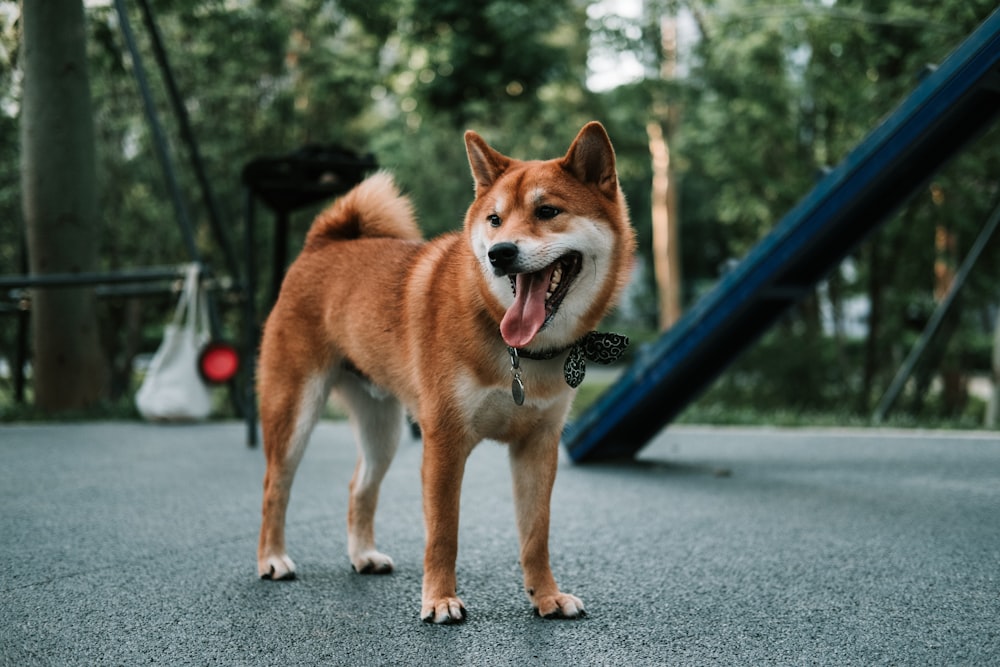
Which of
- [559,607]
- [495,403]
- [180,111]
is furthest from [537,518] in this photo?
[180,111]

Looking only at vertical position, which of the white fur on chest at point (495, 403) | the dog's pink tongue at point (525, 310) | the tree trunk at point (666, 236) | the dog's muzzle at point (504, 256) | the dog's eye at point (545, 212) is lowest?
the tree trunk at point (666, 236)

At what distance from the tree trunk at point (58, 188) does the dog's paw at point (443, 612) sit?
6258mm

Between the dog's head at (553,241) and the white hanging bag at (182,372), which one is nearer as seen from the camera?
the dog's head at (553,241)

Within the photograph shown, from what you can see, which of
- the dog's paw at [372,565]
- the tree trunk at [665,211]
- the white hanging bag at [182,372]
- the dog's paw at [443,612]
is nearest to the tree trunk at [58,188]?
the white hanging bag at [182,372]

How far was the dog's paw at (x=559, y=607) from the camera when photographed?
100 inches

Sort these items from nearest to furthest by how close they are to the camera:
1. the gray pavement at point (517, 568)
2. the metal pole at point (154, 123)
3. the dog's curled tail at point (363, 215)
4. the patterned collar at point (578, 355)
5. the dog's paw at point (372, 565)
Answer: the gray pavement at point (517, 568)
the patterned collar at point (578, 355)
the dog's paw at point (372, 565)
the dog's curled tail at point (363, 215)
the metal pole at point (154, 123)

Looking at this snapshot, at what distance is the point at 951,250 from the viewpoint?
36.8ft

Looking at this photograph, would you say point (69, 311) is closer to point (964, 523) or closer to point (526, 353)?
point (526, 353)

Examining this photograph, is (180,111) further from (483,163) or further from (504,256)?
(504,256)

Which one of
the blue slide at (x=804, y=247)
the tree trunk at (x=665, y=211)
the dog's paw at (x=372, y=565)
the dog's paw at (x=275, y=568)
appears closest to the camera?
the dog's paw at (x=275, y=568)

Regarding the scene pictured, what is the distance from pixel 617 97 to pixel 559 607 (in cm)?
1319

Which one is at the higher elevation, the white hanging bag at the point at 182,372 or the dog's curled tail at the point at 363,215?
the dog's curled tail at the point at 363,215

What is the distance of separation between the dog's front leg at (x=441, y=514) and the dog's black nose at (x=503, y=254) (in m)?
0.58

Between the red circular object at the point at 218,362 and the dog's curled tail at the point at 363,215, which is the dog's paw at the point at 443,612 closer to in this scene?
the dog's curled tail at the point at 363,215
